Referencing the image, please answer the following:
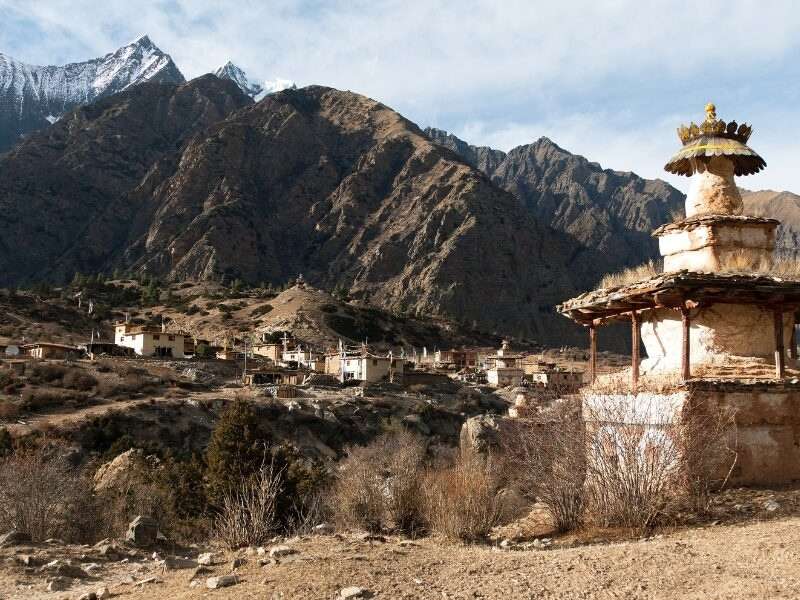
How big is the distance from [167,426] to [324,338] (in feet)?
152

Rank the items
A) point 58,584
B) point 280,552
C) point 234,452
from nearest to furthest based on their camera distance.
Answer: point 280,552
point 58,584
point 234,452

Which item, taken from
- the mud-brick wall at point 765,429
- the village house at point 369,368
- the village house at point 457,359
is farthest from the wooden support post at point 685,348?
the village house at point 457,359

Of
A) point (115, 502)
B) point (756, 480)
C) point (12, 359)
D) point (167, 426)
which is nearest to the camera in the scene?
point (756, 480)

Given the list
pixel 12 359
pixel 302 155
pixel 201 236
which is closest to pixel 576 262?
pixel 302 155

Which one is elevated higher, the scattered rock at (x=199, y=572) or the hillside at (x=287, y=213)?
the hillside at (x=287, y=213)

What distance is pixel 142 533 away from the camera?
11344 millimetres

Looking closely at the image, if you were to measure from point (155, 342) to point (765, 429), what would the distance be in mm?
61702

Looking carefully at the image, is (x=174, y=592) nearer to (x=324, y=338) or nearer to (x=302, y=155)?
(x=324, y=338)

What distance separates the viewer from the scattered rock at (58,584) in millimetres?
8587

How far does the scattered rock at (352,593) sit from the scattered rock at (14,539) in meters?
6.40

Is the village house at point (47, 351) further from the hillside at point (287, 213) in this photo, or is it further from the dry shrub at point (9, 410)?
the hillside at point (287, 213)

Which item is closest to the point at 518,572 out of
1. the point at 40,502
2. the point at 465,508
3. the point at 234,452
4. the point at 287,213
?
the point at 465,508

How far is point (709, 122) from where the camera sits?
12.3m

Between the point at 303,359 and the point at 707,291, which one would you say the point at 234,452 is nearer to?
the point at 707,291
